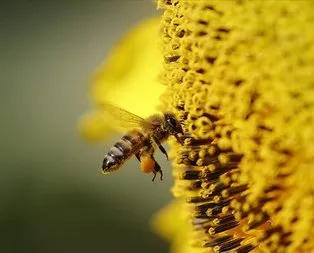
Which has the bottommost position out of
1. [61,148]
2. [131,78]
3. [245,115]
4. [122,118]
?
[245,115]

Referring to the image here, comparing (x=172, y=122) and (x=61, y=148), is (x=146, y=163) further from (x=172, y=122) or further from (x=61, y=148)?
(x=61, y=148)

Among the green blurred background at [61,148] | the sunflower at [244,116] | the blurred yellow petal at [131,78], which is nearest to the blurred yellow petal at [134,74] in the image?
the blurred yellow petal at [131,78]

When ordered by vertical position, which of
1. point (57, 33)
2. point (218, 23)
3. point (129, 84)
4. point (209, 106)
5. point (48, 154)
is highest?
point (57, 33)

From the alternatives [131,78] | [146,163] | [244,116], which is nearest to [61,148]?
[131,78]

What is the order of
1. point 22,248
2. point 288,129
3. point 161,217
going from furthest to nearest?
point 22,248 < point 161,217 < point 288,129

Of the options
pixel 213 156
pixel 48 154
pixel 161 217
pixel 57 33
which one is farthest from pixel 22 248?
pixel 213 156

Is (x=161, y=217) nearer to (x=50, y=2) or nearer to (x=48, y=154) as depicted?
(x=48, y=154)
